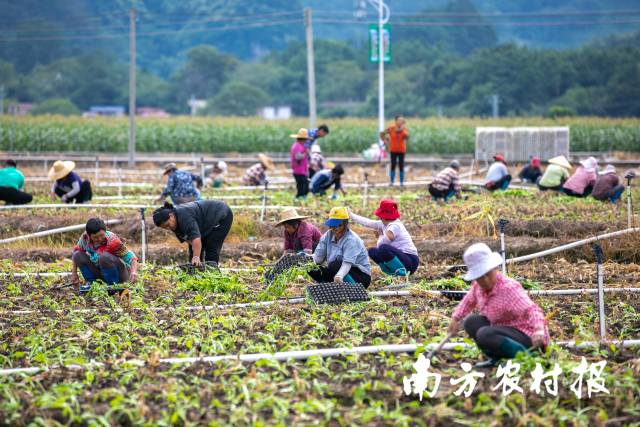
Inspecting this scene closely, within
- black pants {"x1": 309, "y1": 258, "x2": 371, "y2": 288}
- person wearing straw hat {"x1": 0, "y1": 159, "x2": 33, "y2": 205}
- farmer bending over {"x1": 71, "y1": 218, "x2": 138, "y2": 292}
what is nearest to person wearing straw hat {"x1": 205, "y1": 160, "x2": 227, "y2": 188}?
person wearing straw hat {"x1": 0, "y1": 159, "x2": 33, "y2": 205}

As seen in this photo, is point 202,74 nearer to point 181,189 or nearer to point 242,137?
point 242,137

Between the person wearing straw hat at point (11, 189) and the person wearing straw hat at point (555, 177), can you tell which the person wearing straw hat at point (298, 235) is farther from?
the person wearing straw hat at point (555, 177)

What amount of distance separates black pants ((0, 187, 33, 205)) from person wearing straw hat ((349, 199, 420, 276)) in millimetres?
8632

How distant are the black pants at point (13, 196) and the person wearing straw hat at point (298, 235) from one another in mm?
7760

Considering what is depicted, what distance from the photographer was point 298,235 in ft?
40.5

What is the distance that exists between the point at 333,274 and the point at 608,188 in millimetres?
9151

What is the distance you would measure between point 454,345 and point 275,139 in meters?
32.1

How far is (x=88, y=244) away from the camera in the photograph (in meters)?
11.1

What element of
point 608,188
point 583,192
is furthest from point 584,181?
point 608,188

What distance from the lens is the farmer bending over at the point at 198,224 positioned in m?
11.6

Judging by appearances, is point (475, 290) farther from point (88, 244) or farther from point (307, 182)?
point (307, 182)

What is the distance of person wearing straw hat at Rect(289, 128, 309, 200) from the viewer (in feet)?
64.2

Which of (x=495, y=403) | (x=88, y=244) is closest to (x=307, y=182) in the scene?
(x=88, y=244)

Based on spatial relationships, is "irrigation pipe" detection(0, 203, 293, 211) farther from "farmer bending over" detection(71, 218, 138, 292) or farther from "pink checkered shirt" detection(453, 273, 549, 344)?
"pink checkered shirt" detection(453, 273, 549, 344)
